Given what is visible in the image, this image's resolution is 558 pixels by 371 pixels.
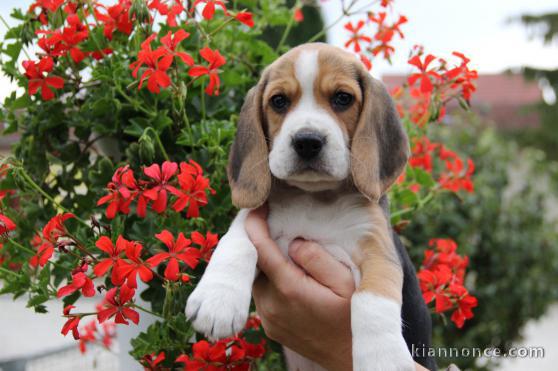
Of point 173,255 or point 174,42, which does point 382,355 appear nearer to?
point 173,255

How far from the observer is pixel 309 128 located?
2168 mm

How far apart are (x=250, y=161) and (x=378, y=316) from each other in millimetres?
814

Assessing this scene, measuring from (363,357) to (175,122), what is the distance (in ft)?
4.01

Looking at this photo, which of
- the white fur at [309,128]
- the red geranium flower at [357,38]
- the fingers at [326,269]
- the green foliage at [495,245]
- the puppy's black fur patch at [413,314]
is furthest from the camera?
the green foliage at [495,245]

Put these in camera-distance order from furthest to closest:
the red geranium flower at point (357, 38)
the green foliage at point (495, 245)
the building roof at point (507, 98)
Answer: the building roof at point (507, 98) < the green foliage at point (495, 245) < the red geranium flower at point (357, 38)

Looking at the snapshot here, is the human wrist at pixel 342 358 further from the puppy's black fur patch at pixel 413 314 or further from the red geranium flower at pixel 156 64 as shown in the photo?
the red geranium flower at pixel 156 64

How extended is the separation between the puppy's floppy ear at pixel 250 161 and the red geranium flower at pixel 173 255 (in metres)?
0.39

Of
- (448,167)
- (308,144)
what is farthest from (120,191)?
(448,167)

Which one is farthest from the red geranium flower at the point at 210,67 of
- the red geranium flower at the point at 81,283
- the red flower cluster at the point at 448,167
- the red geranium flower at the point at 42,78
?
the red flower cluster at the point at 448,167

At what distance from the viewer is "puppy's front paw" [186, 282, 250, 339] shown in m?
1.87

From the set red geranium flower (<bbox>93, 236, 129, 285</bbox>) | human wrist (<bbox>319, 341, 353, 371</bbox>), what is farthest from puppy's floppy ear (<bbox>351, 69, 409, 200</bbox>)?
red geranium flower (<bbox>93, 236, 129, 285</bbox>)

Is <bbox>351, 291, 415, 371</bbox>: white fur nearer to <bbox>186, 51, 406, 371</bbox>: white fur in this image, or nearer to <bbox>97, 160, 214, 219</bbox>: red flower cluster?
<bbox>186, 51, 406, 371</bbox>: white fur

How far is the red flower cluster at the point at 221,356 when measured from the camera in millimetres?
2121

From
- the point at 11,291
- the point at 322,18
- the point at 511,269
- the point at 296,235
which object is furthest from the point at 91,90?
the point at 322,18
